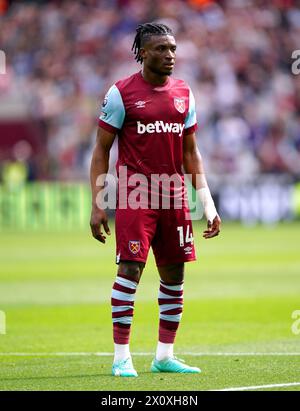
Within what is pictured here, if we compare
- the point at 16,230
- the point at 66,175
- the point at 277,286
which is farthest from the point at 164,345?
the point at 66,175

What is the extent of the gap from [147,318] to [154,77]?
4.74m

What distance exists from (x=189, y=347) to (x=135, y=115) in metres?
2.63

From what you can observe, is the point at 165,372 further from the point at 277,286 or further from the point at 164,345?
the point at 277,286

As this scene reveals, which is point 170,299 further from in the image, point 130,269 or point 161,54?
point 161,54

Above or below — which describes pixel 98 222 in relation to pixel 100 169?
below

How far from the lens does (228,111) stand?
3106 cm

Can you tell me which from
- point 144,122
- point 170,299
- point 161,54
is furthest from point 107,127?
point 170,299

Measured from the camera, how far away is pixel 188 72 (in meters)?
31.8

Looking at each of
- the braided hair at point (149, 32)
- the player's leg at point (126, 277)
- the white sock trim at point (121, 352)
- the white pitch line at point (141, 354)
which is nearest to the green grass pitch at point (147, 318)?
the white pitch line at point (141, 354)

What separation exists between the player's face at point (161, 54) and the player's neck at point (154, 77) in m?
0.05

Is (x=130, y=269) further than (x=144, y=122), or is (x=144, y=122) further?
(x=144, y=122)

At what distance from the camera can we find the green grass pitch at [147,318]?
26.3 ft

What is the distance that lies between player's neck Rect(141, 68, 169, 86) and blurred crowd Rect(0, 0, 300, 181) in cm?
2213

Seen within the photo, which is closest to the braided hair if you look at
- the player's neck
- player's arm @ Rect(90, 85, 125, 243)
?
the player's neck
